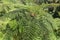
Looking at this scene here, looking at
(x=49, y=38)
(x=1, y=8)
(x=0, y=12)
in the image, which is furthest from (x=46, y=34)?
(x=0, y=12)

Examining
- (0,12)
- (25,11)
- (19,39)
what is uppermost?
(25,11)

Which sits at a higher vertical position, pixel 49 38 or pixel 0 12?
pixel 49 38

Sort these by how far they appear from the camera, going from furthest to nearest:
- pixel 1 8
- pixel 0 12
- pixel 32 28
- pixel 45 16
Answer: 1. pixel 0 12
2. pixel 1 8
3. pixel 45 16
4. pixel 32 28

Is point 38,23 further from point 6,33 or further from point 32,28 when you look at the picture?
point 6,33

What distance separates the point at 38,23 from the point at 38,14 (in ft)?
0.93

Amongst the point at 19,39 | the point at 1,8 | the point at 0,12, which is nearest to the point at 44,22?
the point at 19,39

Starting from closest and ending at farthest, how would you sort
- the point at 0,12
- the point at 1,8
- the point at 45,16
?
1. the point at 45,16
2. the point at 1,8
3. the point at 0,12

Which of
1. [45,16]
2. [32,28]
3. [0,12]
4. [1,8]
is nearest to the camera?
[32,28]

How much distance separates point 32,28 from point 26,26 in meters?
0.09

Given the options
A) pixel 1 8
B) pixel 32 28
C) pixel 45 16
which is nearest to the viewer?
pixel 32 28

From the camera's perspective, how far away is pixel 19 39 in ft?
11.2

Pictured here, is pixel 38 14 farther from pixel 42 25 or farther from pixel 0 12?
pixel 0 12

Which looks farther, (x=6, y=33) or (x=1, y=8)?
(x=1, y=8)

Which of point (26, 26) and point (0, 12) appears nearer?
point (26, 26)
